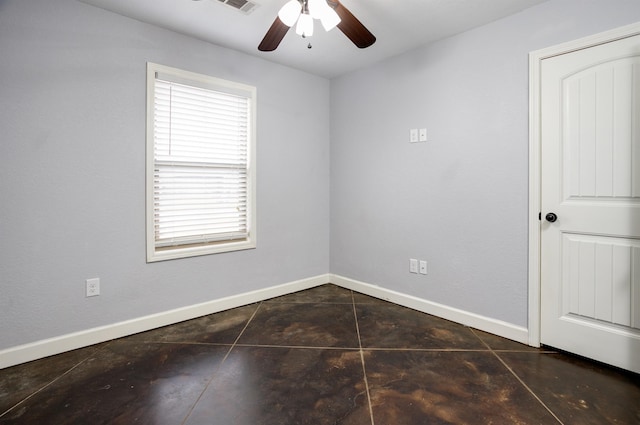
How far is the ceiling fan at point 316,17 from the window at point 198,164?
3.29 feet

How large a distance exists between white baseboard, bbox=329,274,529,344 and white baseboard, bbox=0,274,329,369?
2.77 feet

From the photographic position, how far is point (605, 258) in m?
1.96

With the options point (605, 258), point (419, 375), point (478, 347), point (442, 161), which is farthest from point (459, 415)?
point (442, 161)

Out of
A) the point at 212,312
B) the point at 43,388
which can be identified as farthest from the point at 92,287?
the point at 212,312

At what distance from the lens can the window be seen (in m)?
2.57

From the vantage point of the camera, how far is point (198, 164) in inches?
109

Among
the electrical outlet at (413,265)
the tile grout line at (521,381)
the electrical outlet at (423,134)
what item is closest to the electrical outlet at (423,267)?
the electrical outlet at (413,265)

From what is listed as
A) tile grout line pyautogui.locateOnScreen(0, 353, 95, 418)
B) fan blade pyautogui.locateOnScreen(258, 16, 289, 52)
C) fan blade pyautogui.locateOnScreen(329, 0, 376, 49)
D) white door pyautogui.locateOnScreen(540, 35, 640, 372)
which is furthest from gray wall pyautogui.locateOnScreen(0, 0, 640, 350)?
fan blade pyautogui.locateOnScreen(329, 0, 376, 49)

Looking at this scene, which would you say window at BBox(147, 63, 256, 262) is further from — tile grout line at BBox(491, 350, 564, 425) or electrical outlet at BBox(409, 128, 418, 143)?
tile grout line at BBox(491, 350, 564, 425)

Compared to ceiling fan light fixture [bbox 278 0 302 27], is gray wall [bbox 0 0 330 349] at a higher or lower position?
lower

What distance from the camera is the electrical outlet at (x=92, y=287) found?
225cm

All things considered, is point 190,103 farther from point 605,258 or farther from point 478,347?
point 605,258

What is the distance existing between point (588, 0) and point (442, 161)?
1358 mm

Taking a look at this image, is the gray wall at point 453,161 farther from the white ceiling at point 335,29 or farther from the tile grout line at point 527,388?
the tile grout line at point 527,388
